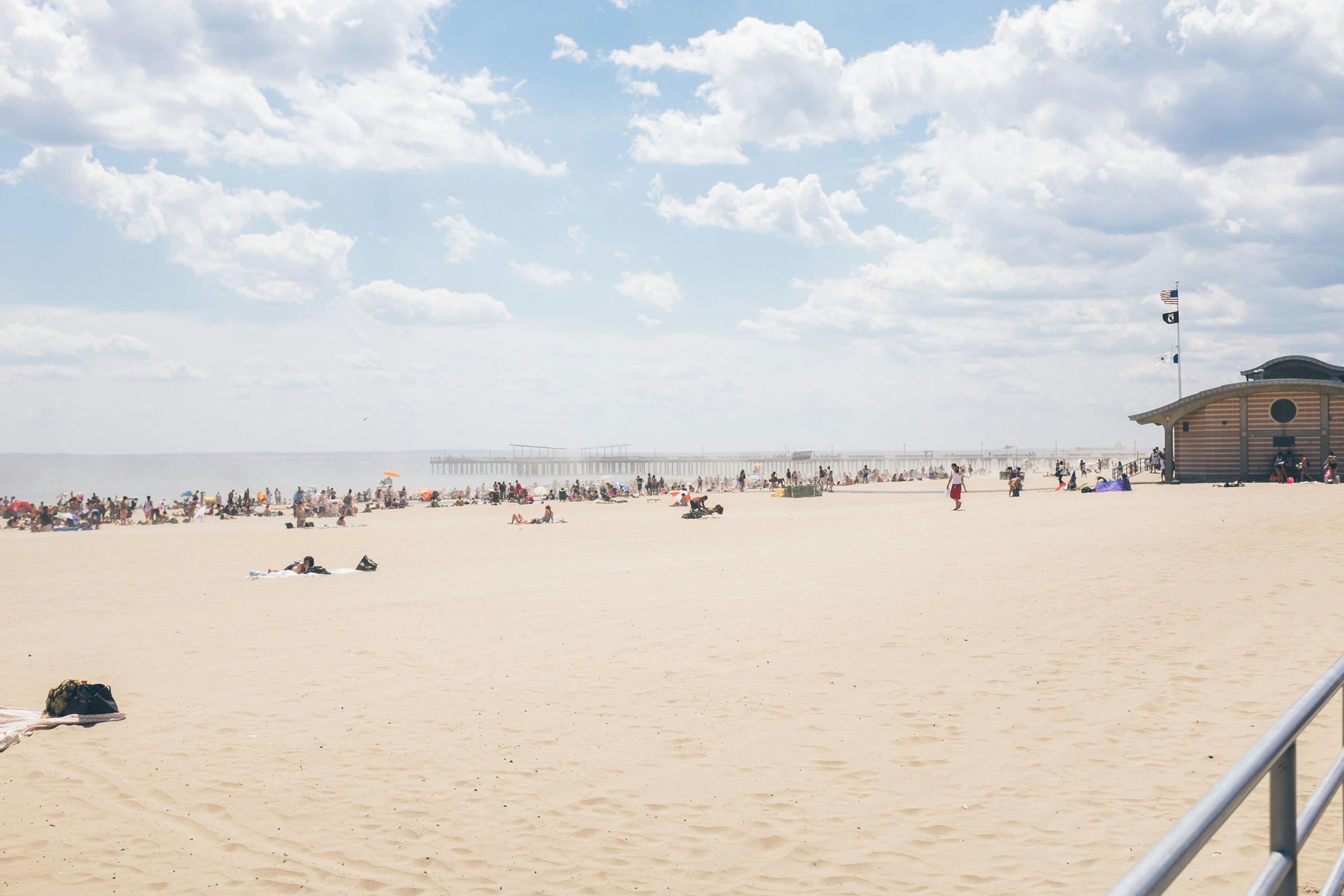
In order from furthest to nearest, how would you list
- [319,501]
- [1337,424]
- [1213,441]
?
[319,501], [1213,441], [1337,424]

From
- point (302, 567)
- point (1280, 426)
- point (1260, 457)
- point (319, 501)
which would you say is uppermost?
point (1280, 426)

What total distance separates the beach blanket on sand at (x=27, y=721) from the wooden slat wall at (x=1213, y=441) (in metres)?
35.7

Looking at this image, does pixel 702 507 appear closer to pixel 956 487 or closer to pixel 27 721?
pixel 956 487

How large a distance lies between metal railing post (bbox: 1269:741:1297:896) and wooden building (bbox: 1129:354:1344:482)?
35298 millimetres

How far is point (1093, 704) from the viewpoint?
7617 mm

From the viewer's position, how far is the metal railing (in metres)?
1.38

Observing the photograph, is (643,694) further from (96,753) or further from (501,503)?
(501,503)

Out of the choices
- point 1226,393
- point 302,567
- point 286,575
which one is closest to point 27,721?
point 286,575

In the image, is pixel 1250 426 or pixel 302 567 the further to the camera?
pixel 1250 426

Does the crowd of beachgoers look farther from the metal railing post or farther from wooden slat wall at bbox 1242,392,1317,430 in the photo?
the metal railing post

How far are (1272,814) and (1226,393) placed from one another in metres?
36.1

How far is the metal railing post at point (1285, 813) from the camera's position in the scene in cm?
193

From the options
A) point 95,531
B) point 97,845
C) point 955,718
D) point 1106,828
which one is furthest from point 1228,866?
point 95,531

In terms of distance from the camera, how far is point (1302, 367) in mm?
35812
